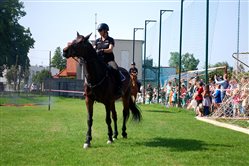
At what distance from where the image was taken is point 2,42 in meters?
64.6

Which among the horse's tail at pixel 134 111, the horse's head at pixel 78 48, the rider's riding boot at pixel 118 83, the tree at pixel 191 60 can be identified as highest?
the tree at pixel 191 60

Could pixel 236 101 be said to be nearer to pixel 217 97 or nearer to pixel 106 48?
pixel 217 97

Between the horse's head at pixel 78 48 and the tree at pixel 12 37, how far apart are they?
54.9 meters

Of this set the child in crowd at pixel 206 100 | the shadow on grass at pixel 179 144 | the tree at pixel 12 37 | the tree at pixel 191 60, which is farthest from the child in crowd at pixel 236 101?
the tree at pixel 12 37

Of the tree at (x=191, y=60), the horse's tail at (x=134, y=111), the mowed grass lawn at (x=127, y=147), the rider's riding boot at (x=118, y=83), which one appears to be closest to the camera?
the mowed grass lawn at (x=127, y=147)

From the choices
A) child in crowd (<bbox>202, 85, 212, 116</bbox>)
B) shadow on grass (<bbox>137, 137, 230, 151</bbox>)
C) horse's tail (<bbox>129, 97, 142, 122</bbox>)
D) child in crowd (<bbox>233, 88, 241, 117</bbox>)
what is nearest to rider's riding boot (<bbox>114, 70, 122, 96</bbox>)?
shadow on grass (<bbox>137, 137, 230, 151</bbox>)

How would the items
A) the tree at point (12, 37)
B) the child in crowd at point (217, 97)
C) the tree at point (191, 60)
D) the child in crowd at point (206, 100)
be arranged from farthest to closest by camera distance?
the tree at point (12, 37)
the tree at point (191, 60)
the child in crowd at point (217, 97)
the child in crowd at point (206, 100)

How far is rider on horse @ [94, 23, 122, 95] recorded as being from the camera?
32.6 ft

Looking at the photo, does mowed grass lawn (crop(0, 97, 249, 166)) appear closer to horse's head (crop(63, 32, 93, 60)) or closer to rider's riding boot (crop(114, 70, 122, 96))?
rider's riding boot (crop(114, 70, 122, 96))

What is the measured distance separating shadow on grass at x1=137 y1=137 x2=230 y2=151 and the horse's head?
2649 mm

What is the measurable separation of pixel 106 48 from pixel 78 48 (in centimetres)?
135

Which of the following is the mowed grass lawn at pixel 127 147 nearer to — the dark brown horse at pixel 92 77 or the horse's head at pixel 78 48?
the dark brown horse at pixel 92 77

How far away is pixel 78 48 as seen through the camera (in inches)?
347

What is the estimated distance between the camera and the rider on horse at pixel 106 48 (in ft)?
32.6
